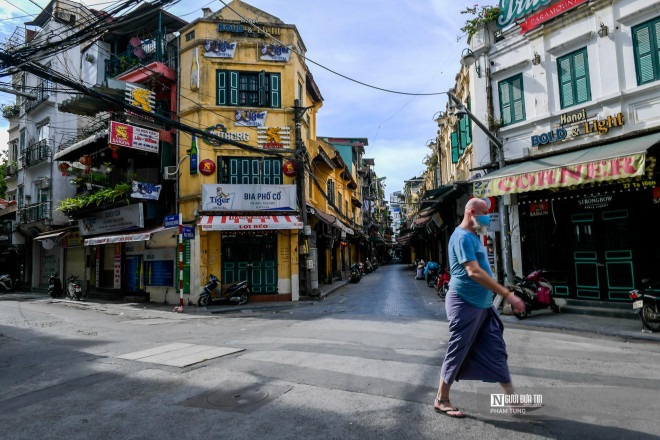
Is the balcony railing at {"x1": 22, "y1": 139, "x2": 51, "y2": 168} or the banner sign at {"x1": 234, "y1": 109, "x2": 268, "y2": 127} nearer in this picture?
the banner sign at {"x1": 234, "y1": 109, "x2": 268, "y2": 127}

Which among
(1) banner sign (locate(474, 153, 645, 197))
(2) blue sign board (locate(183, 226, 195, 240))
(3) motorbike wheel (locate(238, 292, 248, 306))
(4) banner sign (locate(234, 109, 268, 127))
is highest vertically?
(4) banner sign (locate(234, 109, 268, 127))

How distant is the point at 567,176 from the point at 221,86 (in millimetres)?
13000

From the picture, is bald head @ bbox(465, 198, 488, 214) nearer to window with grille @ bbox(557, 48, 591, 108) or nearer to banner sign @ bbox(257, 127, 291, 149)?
window with grille @ bbox(557, 48, 591, 108)

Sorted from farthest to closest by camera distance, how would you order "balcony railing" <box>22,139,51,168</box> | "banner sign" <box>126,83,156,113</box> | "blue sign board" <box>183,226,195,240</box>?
"balcony railing" <box>22,139,51,168</box> → "banner sign" <box>126,83,156,113</box> → "blue sign board" <box>183,226,195,240</box>

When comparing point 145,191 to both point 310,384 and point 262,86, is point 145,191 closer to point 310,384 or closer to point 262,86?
point 262,86

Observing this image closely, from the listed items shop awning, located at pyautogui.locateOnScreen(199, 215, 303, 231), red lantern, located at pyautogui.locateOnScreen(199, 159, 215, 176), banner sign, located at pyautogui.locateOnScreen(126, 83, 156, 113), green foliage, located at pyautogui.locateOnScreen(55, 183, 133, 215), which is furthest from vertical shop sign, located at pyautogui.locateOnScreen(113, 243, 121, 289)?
banner sign, located at pyautogui.locateOnScreen(126, 83, 156, 113)

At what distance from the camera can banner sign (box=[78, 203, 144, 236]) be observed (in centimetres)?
1650

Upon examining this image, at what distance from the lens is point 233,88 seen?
16234 millimetres

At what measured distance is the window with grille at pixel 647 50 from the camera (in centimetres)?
960

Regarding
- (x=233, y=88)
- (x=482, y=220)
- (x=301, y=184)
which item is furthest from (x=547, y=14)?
(x=233, y=88)

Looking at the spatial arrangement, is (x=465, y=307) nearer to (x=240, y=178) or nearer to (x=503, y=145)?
(x=503, y=145)

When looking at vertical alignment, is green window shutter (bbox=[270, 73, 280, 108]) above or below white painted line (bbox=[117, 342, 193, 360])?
above

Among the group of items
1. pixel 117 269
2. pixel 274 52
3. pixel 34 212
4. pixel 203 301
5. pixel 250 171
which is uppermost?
pixel 274 52

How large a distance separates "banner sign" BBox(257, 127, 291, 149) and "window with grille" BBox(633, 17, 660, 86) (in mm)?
11555
